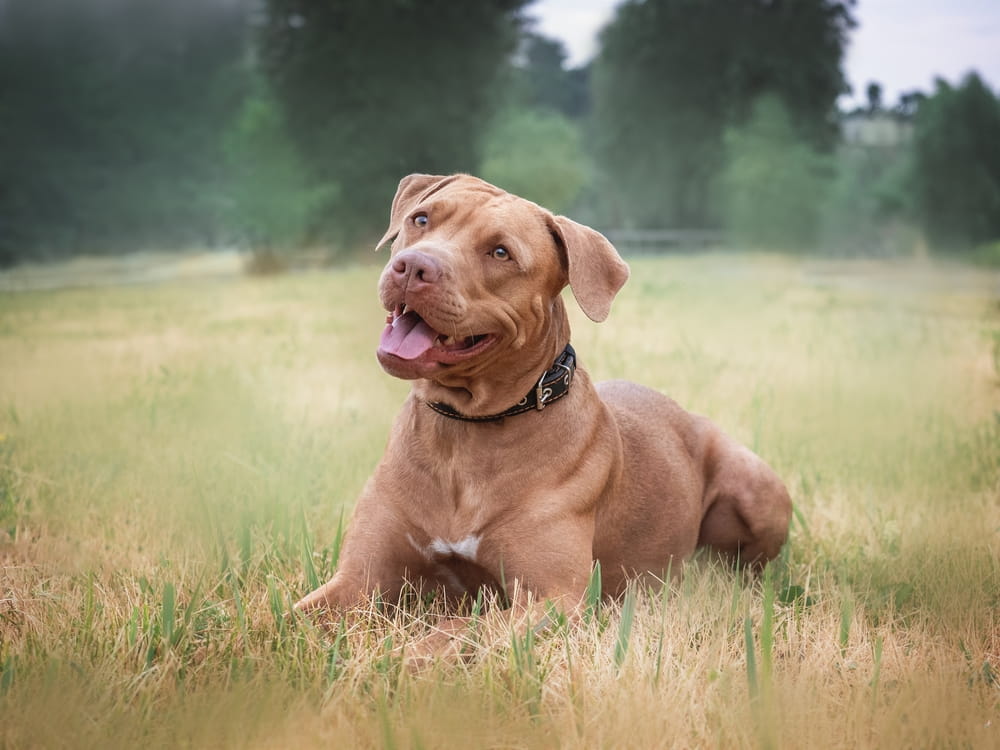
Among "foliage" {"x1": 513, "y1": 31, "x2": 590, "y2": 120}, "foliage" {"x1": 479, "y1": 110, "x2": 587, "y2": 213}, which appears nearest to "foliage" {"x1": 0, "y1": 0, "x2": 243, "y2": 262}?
"foliage" {"x1": 479, "y1": 110, "x2": 587, "y2": 213}

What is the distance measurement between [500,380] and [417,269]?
0.62 metres

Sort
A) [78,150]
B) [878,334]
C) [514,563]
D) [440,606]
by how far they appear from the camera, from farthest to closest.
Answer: [78,150]
[878,334]
[440,606]
[514,563]

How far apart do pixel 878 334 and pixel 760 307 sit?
12.3 feet

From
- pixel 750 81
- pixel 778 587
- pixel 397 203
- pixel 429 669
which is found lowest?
pixel 778 587

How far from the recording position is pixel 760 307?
1527 centimetres

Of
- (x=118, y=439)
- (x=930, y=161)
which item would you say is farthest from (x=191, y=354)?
(x=930, y=161)

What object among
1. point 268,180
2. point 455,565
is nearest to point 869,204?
point 268,180

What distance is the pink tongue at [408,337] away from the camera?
3.24 m

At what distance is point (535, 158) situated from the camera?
35094mm

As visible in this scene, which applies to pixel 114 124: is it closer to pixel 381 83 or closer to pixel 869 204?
pixel 381 83

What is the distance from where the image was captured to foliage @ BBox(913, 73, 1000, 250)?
711 inches

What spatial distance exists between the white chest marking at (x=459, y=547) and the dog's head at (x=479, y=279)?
0.59m

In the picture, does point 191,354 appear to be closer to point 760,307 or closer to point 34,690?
point 34,690

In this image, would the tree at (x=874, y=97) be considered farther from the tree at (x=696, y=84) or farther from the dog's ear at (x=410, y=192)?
the dog's ear at (x=410, y=192)
